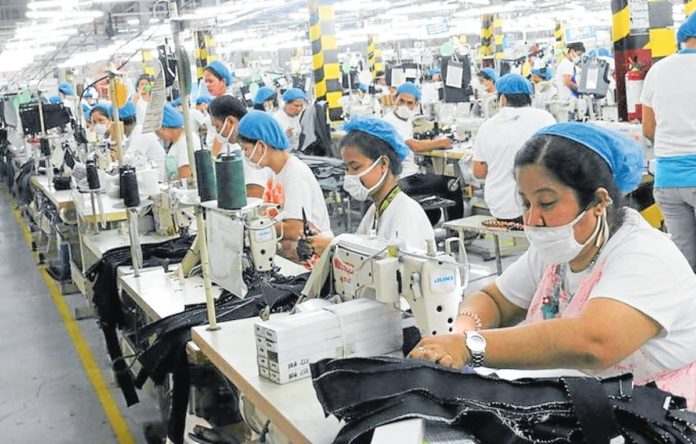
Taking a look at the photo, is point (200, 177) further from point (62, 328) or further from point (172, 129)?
point (62, 328)

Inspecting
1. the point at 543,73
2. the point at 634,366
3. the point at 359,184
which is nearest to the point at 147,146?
the point at 359,184

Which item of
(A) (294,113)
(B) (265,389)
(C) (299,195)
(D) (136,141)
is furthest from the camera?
(A) (294,113)

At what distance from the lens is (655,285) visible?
1.84 metres

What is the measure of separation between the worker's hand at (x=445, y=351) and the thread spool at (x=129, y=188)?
230cm

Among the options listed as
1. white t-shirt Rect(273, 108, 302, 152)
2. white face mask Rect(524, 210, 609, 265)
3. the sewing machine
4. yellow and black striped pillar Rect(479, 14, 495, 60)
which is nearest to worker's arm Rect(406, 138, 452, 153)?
white t-shirt Rect(273, 108, 302, 152)

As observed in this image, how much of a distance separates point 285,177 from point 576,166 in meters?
2.22

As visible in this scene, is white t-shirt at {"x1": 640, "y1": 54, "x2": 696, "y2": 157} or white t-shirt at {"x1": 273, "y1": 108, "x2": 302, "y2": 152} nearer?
white t-shirt at {"x1": 640, "y1": 54, "x2": 696, "y2": 157}

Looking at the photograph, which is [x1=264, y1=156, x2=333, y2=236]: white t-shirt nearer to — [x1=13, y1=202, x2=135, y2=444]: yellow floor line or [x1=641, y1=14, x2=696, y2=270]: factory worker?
[x1=13, y1=202, x2=135, y2=444]: yellow floor line

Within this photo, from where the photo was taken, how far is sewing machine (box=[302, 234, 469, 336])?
2.11 m

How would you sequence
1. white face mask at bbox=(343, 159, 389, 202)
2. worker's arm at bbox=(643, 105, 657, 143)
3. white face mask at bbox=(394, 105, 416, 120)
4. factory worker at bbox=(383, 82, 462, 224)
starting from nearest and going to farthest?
white face mask at bbox=(343, 159, 389, 202), worker's arm at bbox=(643, 105, 657, 143), factory worker at bbox=(383, 82, 462, 224), white face mask at bbox=(394, 105, 416, 120)

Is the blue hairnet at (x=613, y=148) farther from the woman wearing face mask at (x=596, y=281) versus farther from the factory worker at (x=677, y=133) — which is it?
the factory worker at (x=677, y=133)

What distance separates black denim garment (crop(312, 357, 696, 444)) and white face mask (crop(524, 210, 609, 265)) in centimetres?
38

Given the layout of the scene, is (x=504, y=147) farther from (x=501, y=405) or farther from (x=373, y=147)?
(x=501, y=405)

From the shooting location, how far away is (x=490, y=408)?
1.59 m
